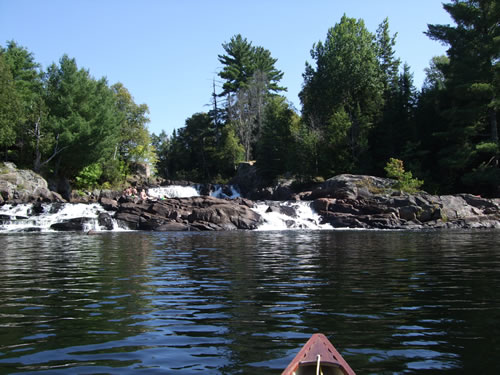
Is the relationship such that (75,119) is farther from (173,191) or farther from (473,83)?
(473,83)

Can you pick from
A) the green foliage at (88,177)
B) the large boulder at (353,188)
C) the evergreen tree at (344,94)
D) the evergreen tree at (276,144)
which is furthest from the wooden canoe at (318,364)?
the evergreen tree at (276,144)

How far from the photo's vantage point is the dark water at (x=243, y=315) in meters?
4.94

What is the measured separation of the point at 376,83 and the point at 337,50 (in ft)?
20.0

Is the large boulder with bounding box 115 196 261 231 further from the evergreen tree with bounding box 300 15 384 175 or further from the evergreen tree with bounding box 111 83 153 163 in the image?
the evergreen tree with bounding box 111 83 153 163

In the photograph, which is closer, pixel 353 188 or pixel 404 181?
pixel 353 188

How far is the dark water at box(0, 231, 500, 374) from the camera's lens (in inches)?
194

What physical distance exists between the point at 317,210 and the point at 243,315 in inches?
1204

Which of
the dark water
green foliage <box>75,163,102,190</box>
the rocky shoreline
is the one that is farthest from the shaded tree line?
the dark water

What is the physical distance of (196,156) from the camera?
7200cm

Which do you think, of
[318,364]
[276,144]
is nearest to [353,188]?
[276,144]

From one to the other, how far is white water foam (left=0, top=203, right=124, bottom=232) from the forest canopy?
391 inches

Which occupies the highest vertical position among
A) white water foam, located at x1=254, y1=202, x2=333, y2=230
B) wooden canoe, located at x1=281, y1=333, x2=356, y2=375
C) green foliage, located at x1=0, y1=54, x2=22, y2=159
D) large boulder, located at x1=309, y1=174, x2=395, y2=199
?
green foliage, located at x1=0, y1=54, x2=22, y2=159

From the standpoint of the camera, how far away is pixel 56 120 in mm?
43656

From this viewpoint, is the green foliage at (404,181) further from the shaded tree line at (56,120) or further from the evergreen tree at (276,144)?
the shaded tree line at (56,120)
